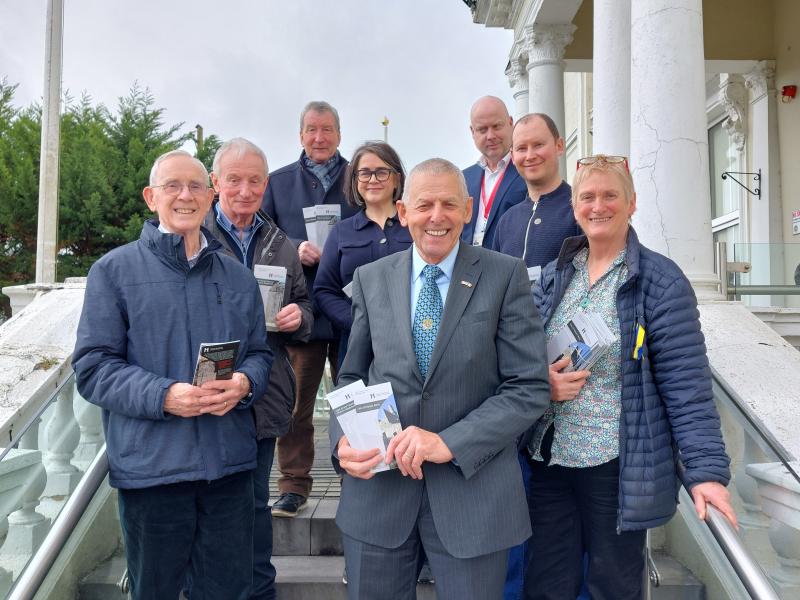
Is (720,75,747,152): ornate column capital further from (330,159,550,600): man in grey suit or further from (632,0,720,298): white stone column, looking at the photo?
(330,159,550,600): man in grey suit

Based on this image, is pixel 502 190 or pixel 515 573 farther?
pixel 502 190

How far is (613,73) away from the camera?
6668mm

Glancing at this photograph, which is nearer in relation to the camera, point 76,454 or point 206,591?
point 206,591

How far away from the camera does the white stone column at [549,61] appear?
33.6 ft

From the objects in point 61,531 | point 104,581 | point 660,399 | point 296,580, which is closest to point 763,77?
point 660,399

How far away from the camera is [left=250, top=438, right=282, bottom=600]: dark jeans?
9.64 feet

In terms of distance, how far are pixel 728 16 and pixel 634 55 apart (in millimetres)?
7024

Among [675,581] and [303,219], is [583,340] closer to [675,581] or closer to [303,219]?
Result: [675,581]

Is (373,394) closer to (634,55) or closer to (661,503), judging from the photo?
(661,503)

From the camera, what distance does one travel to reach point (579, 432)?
240 centimetres

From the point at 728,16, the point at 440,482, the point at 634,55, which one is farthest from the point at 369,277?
the point at 728,16

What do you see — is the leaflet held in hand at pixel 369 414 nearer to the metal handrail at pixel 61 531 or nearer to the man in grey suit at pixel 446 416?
the man in grey suit at pixel 446 416

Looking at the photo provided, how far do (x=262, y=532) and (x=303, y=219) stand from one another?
1713mm

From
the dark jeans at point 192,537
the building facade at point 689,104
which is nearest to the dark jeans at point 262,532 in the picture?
the dark jeans at point 192,537
